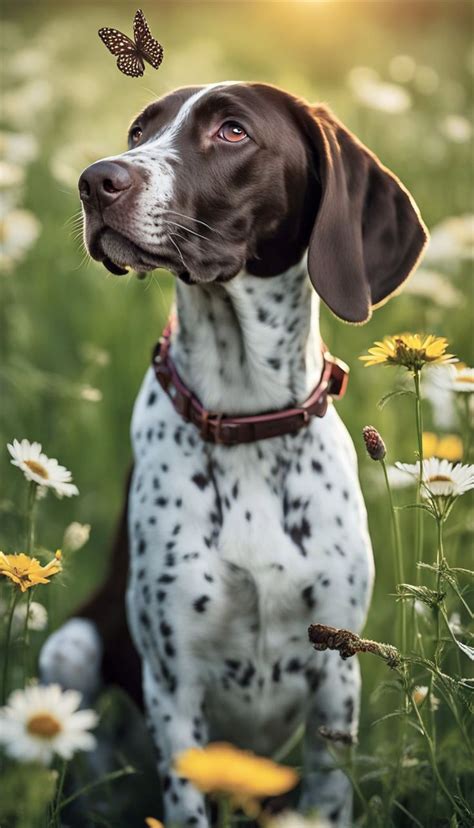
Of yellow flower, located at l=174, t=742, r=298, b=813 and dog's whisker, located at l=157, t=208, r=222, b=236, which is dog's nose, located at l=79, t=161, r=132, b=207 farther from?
yellow flower, located at l=174, t=742, r=298, b=813

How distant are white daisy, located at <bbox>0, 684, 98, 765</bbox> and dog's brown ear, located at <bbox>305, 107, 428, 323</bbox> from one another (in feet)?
4.50

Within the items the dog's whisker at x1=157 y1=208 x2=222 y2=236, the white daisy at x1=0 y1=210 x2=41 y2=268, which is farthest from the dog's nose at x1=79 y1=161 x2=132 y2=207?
the white daisy at x1=0 y1=210 x2=41 y2=268

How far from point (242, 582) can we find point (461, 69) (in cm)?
622

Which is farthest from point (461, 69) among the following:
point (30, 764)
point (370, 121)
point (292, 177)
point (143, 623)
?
point (30, 764)

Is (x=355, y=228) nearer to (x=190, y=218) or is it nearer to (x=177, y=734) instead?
(x=190, y=218)

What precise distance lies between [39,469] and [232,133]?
1.03 m

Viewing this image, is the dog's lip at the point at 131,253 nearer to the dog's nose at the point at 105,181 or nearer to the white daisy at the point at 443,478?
the dog's nose at the point at 105,181

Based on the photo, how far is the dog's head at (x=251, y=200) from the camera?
9.07ft

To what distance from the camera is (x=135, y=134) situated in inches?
129

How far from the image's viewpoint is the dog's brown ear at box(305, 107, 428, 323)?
2936 millimetres

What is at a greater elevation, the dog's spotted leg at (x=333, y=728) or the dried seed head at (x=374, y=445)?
the dried seed head at (x=374, y=445)

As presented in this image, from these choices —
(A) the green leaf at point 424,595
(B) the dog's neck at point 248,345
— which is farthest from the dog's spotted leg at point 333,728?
(A) the green leaf at point 424,595

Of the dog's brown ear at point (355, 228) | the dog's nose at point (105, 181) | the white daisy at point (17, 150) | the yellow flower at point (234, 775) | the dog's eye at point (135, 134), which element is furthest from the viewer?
the white daisy at point (17, 150)

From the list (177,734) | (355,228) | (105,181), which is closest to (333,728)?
(177,734)
